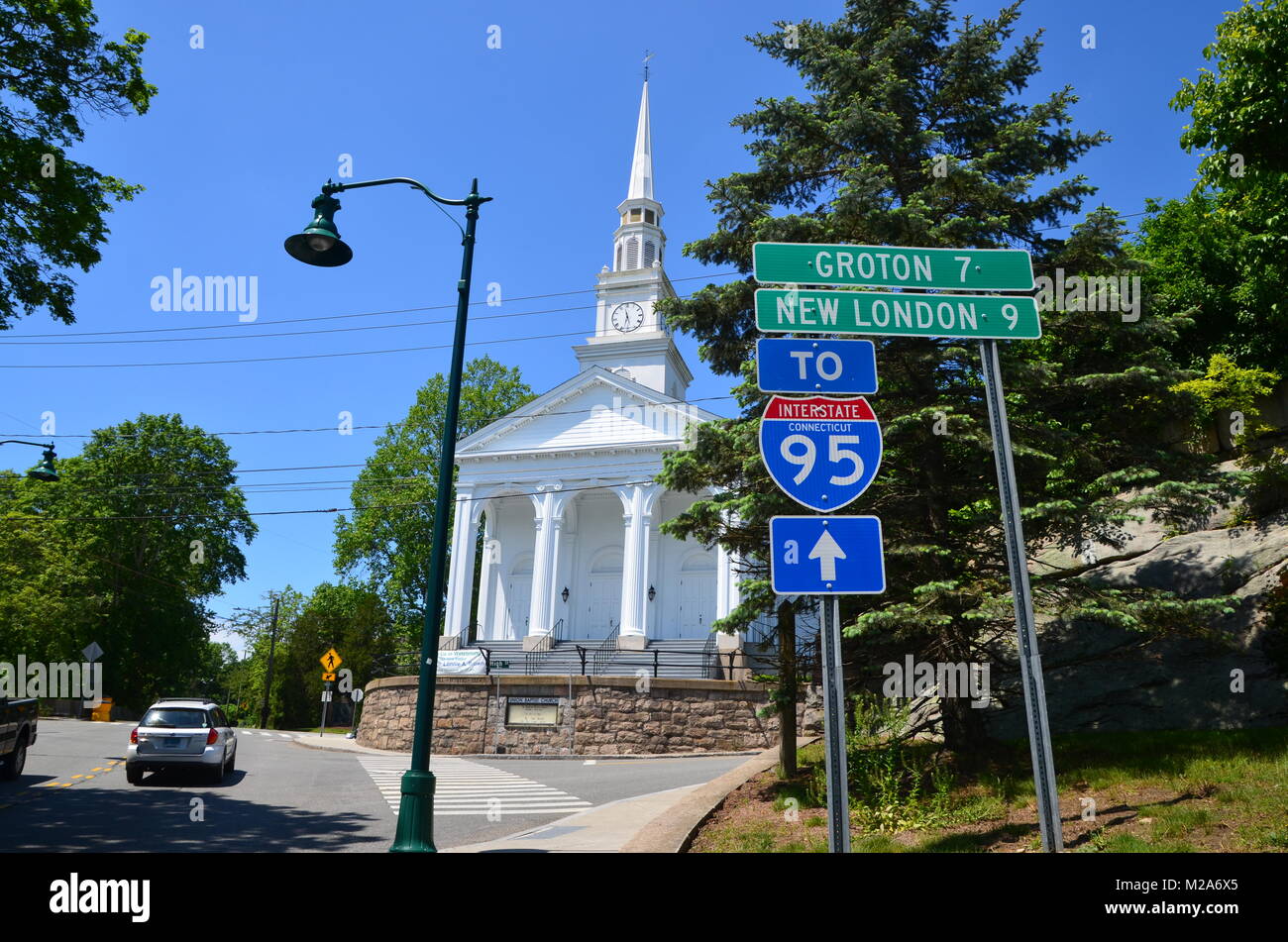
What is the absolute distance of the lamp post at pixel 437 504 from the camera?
9.08 meters

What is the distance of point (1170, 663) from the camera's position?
1232 centimetres

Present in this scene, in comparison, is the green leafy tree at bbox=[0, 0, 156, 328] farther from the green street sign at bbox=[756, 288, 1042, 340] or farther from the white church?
the white church

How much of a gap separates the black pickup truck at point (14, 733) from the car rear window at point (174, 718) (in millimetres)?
2040

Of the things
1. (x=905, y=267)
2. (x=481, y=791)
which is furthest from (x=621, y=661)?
(x=905, y=267)

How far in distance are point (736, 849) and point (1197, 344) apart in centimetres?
1809

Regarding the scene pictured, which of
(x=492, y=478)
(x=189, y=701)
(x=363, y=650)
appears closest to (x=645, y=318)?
(x=492, y=478)

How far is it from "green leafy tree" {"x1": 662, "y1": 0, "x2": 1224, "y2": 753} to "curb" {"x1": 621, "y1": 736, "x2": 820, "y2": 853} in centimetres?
265

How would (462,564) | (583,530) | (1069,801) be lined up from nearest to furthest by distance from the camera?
(1069,801) < (462,564) < (583,530)

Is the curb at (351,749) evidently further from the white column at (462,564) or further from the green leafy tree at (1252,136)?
the green leafy tree at (1252,136)

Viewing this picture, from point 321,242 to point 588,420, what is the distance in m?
24.4

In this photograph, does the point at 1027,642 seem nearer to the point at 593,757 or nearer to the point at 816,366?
the point at 816,366

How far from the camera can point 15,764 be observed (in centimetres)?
1565

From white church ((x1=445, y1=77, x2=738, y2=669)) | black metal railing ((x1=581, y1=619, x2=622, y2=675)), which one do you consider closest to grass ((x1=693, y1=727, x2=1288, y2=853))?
black metal railing ((x1=581, y1=619, x2=622, y2=675))
